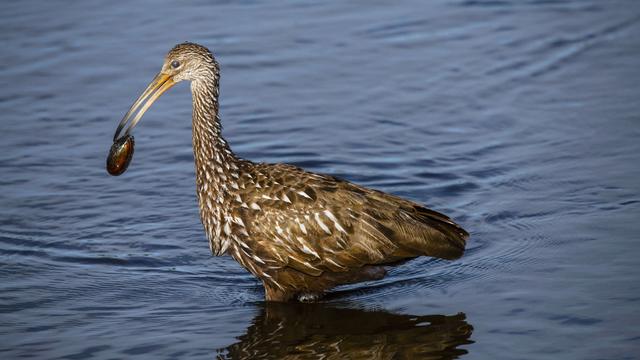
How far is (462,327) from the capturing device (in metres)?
8.23

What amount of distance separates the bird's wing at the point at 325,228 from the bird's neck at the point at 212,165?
0.20m

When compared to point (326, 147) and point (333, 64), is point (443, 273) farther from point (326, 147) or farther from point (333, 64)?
point (333, 64)

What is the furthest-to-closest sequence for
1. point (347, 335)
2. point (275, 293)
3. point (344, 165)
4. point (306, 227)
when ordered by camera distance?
point (344, 165) → point (275, 293) → point (306, 227) → point (347, 335)

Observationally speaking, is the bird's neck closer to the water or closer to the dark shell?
the dark shell

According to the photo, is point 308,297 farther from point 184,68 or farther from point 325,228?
point 184,68

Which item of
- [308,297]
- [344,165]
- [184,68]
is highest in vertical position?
[184,68]

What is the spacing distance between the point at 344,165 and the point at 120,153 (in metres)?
3.05

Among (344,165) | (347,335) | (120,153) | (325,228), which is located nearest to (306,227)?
(325,228)

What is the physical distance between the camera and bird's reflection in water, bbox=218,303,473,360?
7996 mm

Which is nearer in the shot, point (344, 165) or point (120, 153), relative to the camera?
point (120, 153)

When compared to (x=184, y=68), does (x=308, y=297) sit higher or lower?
lower

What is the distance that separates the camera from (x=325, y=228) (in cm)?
858

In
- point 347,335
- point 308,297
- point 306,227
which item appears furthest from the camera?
point 308,297

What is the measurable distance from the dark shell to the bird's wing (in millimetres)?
1008
